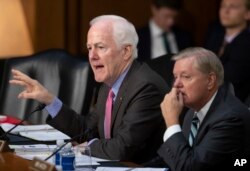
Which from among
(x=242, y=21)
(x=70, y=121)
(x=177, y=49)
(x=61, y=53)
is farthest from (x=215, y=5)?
(x=70, y=121)

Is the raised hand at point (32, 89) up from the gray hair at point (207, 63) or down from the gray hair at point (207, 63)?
down

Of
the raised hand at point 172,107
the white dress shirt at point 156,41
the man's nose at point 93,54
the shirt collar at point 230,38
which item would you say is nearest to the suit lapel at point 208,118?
the raised hand at point 172,107

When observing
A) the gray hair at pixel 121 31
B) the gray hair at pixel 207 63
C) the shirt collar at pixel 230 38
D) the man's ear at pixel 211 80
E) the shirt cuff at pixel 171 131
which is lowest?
the shirt cuff at pixel 171 131

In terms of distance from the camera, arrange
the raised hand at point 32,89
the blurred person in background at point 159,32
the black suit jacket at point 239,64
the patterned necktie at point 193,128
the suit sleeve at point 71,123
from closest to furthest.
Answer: the patterned necktie at point 193,128 < the raised hand at point 32,89 < the suit sleeve at point 71,123 < the black suit jacket at point 239,64 < the blurred person in background at point 159,32

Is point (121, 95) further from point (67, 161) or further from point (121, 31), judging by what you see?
Result: point (67, 161)

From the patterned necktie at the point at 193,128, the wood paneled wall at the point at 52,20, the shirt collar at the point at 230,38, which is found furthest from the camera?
the wood paneled wall at the point at 52,20

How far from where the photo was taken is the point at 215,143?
10.6 ft

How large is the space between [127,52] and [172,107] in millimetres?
496

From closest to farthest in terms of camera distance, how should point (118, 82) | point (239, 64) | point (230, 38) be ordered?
point (118, 82)
point (239, 64)
point (230, 38)

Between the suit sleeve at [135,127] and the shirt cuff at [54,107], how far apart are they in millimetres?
398

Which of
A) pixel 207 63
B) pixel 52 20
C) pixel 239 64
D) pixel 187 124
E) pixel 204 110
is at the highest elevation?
pixel 207 63

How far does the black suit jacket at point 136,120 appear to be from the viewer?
358cm

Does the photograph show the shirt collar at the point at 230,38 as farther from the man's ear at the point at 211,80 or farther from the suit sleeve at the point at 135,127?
the man's ear at the point at 211,80

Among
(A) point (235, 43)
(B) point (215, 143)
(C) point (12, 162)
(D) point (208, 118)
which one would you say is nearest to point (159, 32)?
(A) point (235, 43)
